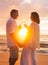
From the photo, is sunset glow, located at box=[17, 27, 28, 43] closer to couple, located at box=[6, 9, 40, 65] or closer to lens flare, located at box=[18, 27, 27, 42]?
lens flare, located at box=[18, 27, 27, 42]

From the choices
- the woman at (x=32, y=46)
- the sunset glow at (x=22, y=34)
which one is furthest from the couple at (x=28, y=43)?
the sunset glow at (x=22, y=34)

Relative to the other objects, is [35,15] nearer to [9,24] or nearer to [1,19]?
A: [9,24]

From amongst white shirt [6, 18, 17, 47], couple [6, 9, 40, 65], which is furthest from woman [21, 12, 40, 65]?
white shirt [6, 18, 17, 47]

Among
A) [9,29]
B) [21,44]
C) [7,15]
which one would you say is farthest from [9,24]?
[7,15]

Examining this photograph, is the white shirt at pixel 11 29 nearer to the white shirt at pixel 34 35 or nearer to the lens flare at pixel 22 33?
the lens flare at pixel 22 33

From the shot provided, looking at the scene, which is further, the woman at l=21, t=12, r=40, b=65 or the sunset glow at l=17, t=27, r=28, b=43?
the sunset glow at l=17, t=27, r=28, b=43

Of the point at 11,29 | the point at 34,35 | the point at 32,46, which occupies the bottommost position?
the point at 32,46

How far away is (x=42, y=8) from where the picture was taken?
1582 centimetres

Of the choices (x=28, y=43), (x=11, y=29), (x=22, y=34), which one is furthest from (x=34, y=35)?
(x=11, y=29)

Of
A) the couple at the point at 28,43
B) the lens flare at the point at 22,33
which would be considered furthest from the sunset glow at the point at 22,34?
the couple at the point at 28,43

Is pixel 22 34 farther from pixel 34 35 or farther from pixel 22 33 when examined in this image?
pixel 34 35

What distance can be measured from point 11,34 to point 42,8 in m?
10.3

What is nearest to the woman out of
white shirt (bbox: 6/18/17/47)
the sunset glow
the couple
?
the couple

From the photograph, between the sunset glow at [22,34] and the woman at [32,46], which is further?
the sunset glow at [22,34]
